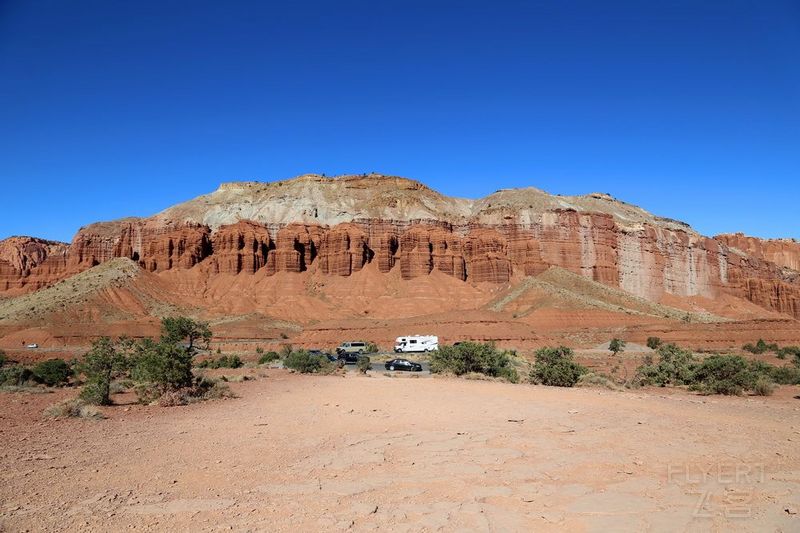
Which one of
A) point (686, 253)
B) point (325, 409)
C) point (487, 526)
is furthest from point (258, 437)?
point (686, 253)

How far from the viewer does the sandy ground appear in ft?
20.6

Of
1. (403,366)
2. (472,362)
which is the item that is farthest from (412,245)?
(472,362)

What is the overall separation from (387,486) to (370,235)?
96.0 meters

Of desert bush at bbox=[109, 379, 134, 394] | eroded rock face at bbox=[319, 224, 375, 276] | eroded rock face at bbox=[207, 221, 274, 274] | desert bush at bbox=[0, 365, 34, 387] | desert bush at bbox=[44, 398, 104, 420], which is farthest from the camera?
eroded rock face at bbox=[207, 221, 274, 274]

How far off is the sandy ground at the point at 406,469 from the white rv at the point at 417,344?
117 feet

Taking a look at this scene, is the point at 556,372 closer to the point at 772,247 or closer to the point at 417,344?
the point at 417,344

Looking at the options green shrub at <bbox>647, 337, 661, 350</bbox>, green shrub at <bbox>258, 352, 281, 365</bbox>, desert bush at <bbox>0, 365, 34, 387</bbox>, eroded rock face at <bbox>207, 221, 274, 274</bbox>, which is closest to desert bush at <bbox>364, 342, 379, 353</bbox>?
green shrub at <bbox>258, 352, 281, 365</bbox>

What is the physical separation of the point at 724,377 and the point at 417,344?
32.4m

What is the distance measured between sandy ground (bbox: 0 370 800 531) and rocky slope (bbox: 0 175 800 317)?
80932 mm

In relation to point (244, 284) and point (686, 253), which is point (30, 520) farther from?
point (686, 253)

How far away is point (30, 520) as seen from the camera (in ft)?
19.6

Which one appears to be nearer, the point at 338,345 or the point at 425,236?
the point at 338,345

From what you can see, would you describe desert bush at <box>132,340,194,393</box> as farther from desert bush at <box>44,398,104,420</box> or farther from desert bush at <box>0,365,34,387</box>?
desert bush at <box>0,365,34,387</box>

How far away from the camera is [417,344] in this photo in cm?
5091
